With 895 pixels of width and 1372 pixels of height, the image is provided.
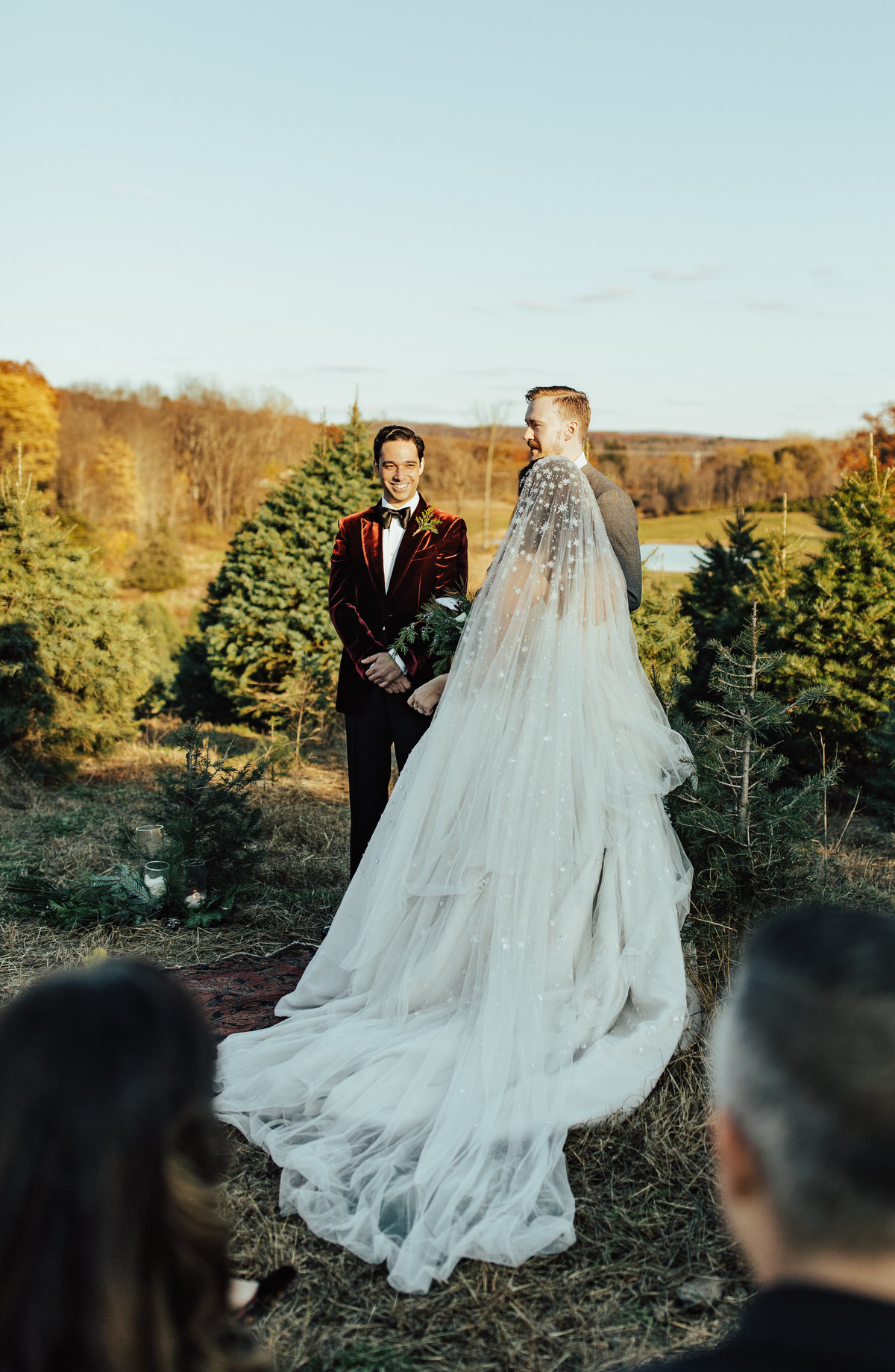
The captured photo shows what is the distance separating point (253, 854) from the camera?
16.0 feet

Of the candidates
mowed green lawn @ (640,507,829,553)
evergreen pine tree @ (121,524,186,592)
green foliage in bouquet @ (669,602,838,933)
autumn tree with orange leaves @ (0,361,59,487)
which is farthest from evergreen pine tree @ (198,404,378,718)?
autumn tree with orange leaves @ (0,361,59,487)

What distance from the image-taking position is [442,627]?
13.1 feet

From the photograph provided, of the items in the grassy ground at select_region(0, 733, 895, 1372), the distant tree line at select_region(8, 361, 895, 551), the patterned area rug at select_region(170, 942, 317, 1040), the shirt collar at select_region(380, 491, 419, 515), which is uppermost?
the distant tree line at select_region(8, 361, 895, 551)

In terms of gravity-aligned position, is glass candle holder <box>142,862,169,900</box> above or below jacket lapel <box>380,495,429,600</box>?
below

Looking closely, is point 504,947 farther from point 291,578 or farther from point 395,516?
point 291,578

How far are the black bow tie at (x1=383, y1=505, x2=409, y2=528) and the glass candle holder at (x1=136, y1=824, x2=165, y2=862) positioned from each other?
6.19 ft

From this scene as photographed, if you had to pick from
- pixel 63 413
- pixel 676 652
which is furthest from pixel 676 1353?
pixel 63 413

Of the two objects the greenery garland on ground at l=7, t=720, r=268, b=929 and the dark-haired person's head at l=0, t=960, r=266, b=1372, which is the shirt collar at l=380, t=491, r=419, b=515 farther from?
the dark-haired person's head at l=0, t=960, r=266, b=1372

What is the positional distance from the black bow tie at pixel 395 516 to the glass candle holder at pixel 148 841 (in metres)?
1.89

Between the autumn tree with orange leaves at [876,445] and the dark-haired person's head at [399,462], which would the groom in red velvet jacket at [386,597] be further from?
the autumn tree with orange leaves at [876,445]

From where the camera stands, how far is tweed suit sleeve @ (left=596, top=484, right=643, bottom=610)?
365 cm

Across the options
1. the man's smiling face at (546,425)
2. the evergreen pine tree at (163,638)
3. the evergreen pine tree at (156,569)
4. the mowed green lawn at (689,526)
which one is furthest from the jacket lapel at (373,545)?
the evergreen pine tree at (156,569)

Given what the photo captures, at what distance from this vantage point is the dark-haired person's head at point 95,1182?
0.87m

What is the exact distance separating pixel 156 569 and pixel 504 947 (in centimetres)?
2733
